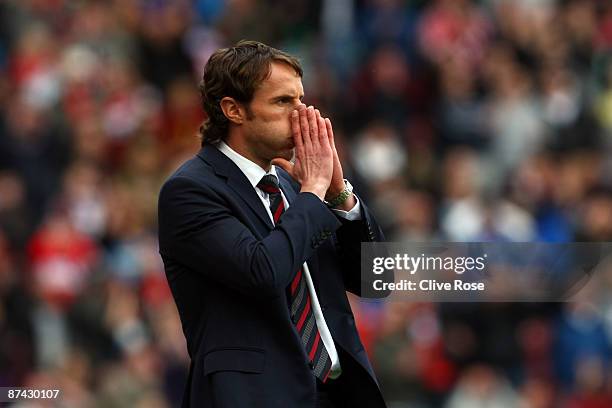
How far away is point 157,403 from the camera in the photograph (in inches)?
326

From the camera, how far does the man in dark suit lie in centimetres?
362

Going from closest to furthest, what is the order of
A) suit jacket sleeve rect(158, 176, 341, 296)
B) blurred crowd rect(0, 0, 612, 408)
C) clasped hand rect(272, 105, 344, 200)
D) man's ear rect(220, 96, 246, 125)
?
suit jacket sleeve rect(158, 176, 341, 296) < clasped hand rect(272, 105, 344, 200) < man's ear rect(220, 96, 246, 125) < blurred crowd rect(0, 0, 612, 408)

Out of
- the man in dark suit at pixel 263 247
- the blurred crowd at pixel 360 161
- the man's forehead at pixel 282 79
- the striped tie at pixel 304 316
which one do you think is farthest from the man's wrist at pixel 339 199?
the blurred crowd at pixel 360 161

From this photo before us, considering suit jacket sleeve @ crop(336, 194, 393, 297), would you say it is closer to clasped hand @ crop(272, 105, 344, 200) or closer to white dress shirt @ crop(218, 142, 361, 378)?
white dress shirt @ crop(218, 142, 361, 378)

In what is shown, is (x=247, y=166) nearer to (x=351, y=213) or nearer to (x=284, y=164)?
(x=284, y=164)

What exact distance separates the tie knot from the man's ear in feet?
0.55

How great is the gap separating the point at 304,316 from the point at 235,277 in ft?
1.08

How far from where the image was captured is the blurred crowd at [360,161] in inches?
339

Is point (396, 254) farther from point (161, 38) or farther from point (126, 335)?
point (161, 38)

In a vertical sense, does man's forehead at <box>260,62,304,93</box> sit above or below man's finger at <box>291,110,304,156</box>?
above

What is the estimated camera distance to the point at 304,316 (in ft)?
12.6

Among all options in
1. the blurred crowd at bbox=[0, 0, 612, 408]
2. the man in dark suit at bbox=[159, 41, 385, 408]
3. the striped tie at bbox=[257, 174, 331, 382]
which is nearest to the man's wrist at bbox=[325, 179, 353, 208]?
the man in dark suit at bbox=[159, 41, 385, 408]

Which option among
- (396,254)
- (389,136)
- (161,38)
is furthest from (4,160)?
(396,254)

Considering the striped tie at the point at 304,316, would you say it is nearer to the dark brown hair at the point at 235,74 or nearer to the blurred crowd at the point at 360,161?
the dark brown hair at the point at 235,74
